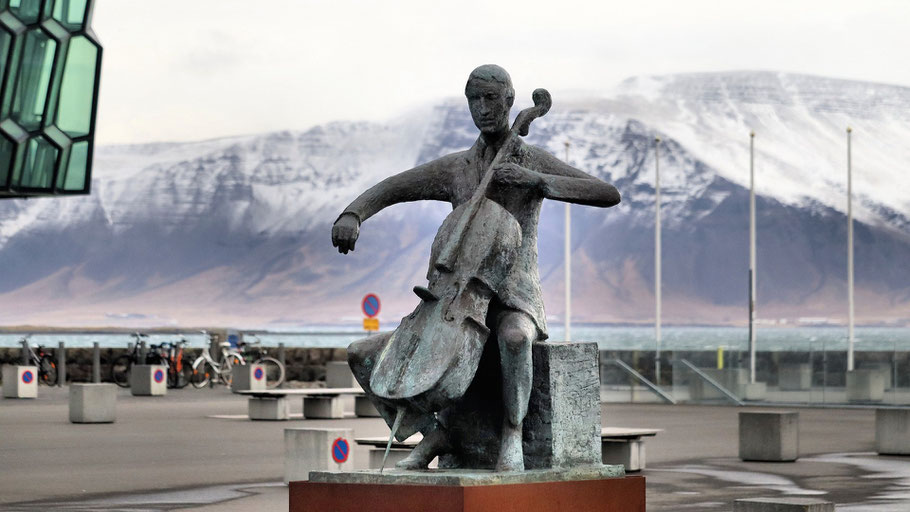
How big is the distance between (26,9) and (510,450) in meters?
38.9

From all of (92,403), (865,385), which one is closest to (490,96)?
(92,403)

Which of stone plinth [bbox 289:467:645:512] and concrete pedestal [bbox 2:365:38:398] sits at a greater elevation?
stone plinth [bbox 289:467:645:512]

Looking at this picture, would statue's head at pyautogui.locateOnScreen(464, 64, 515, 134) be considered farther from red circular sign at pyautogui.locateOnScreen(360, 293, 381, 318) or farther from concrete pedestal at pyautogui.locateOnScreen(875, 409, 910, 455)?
red circular sign at pyautogui.locateOnScreen(360, 293, 381, 318)

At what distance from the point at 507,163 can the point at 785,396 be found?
1114 inches

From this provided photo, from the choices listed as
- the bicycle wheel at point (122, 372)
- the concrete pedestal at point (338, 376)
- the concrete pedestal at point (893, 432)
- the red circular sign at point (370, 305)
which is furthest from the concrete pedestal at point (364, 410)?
the bicycle wheel at point (122, 372)

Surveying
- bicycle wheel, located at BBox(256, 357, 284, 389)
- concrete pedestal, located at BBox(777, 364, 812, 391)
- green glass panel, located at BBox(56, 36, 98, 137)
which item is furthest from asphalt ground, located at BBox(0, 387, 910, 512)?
green glass panel, located at BBox(56, 36, 98, 137)

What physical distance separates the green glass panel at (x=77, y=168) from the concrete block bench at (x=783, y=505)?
125 ft

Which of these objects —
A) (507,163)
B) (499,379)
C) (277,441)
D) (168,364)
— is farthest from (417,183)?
(168,364)

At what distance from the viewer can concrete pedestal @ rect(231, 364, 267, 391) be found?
125ft

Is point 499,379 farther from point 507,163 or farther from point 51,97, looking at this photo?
point 51,97

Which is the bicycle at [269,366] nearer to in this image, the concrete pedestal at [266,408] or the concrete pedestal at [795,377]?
the concrete pedestal at [266,408]

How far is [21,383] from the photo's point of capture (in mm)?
36688

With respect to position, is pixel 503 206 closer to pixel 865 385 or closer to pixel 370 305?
pixel 865 385

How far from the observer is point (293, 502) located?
677 centimetres
